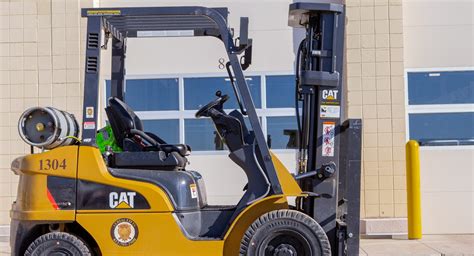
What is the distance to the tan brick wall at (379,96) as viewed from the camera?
10.7 meters

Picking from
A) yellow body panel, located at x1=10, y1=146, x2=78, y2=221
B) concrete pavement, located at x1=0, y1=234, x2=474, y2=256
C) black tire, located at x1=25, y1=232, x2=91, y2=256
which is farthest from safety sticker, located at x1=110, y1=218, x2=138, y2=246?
concrete pavement, located at x1=0, y1=234, x2=474, y2=256

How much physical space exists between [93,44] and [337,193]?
2.79 meters

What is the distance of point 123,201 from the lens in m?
6.17

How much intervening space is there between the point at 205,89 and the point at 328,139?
16.4 ft

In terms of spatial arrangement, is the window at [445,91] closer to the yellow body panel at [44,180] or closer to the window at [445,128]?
the window at [445,128]

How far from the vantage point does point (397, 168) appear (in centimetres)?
1072

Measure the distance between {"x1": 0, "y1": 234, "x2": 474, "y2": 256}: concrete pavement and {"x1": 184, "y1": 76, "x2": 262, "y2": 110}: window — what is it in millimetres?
3078

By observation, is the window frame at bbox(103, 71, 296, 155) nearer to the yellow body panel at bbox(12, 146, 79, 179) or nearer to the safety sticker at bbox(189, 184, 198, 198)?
the safety sticker at bbox(189, 184, 198, 198)

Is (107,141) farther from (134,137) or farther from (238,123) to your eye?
→ (238,123)

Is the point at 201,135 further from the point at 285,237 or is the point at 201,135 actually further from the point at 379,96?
the point at 285,237

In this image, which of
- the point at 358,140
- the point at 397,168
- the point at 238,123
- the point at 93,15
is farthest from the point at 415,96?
the point at 93,15

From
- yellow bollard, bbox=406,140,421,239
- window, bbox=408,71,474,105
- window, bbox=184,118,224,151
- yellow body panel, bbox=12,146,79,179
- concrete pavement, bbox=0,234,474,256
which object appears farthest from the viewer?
window, bbox=184,118,224,151

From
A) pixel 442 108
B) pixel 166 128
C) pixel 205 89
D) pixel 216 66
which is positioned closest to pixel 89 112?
pixel 166 128

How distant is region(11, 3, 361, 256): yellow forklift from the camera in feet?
20.2
